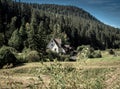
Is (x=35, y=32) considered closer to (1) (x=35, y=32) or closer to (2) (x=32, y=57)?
(1) (x=35, y=32)

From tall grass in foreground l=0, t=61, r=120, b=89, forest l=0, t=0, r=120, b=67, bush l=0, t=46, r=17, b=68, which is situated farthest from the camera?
forest l=0, t=0, r=120, b=67

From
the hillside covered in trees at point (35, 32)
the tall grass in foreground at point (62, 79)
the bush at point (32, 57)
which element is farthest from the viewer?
the hillside covered in trees at point (35, 32)

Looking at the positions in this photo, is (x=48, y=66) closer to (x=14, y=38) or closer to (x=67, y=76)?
(x=67, y=76)

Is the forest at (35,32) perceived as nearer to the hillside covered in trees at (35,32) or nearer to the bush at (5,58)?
the hillside covered in trees at (35,32)

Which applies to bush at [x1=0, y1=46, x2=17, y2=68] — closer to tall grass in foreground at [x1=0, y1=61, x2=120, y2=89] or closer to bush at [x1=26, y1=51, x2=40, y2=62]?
bush at [x1=26, y1=51, x2=40, y2=62]

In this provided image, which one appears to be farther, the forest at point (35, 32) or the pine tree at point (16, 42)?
the pine tree at point (16, 42)

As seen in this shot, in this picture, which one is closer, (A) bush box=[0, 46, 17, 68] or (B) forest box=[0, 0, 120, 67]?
(A) bush box=[0, 46, 17, 68]

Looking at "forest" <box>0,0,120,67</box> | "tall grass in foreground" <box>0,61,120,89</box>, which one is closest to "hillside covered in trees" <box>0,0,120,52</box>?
"forest" <box>0,0,120,67</box>

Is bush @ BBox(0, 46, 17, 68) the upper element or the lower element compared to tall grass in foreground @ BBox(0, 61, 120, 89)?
lower

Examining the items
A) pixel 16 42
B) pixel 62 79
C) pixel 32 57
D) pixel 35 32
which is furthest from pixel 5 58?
pixel 62 79

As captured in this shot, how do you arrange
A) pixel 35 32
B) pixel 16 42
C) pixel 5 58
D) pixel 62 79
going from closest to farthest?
pixel 62 79, pixel 5 58, pixel 16 42, pixel 35 32

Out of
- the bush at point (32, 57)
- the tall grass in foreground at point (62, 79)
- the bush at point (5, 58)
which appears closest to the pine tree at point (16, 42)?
the bush at point (32, 57)

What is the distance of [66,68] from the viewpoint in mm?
5285

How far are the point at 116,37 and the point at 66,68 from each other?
553 ft
